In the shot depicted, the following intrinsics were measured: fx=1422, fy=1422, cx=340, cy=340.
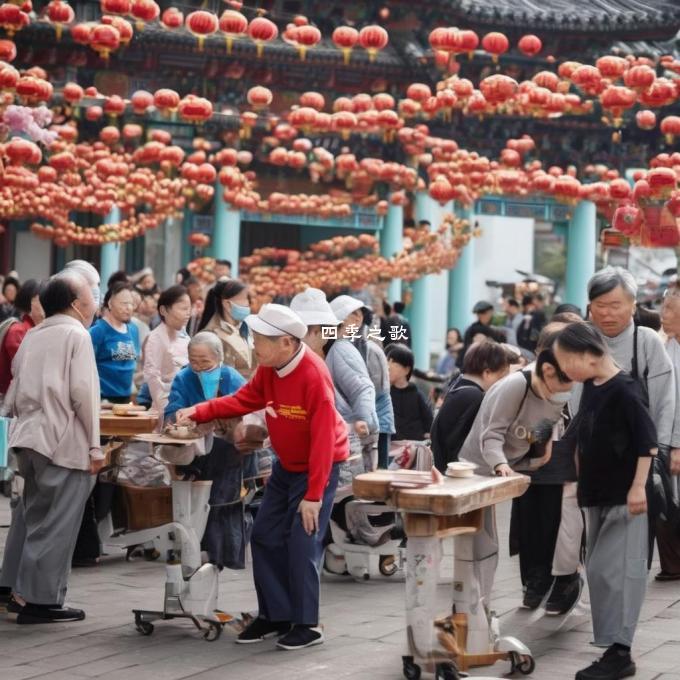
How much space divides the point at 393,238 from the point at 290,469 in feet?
54.5

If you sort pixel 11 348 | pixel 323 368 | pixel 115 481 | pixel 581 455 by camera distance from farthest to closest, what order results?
pixel 11 348, pixel 115 481, pixel 323 368, pixel 581 455

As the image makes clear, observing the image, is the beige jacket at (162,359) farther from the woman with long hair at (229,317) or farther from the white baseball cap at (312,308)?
the white baseball cap at (312,308)

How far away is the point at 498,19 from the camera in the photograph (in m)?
22.7

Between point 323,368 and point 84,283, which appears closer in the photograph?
point 323,368

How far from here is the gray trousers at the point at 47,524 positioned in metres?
6.84

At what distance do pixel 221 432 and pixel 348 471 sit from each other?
151cm

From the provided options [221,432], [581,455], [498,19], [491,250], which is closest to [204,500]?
[221,432]

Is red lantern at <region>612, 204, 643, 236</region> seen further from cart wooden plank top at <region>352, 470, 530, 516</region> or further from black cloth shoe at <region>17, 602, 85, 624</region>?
black cloth shoe at <region>17, 602, 85, 624</region>

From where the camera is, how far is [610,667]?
230 inches

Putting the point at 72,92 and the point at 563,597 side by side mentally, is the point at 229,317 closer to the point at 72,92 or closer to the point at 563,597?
the point at 563,597

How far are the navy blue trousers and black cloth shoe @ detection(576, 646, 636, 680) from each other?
131 cm

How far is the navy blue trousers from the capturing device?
6422 millimetres

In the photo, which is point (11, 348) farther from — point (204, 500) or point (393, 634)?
point (393, 634)

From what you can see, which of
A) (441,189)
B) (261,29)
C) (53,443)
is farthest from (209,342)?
(441,189)
